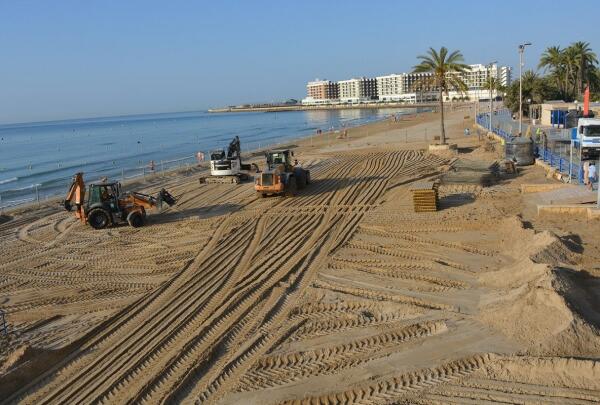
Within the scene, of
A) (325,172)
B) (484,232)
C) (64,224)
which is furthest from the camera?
(325,172)

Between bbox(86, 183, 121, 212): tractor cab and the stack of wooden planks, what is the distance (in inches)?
406

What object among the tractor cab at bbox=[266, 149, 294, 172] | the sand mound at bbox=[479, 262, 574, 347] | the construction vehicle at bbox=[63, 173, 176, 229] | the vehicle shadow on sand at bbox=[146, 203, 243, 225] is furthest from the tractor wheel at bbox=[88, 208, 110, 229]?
the sand mound at bbox=[479, 262, 574, 347]

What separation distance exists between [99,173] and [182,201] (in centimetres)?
2309

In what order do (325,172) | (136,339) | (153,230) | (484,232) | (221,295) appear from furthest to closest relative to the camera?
1. (325,172)
2. (153,230)
3. (484,232)
4. (221,295)
5. (136,339)

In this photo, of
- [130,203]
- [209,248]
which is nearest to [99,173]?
[130,203]

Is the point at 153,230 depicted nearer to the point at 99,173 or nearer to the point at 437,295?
the point at 437,295

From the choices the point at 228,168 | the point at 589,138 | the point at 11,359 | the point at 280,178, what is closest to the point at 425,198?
the point at 280,178

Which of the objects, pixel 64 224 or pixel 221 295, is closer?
pixel 221 295

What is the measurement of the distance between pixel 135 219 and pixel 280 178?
20.6 ft

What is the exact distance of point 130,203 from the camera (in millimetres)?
19844

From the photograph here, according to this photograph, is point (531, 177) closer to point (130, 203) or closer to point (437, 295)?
point (437, 295)

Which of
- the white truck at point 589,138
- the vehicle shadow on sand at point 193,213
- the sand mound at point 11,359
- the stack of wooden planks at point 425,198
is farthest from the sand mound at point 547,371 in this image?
the white truck at point 589,138

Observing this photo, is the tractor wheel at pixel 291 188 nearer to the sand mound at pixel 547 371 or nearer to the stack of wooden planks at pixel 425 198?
the stack of wooden planks at pixel 425 198

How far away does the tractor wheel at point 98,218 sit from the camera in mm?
19413
